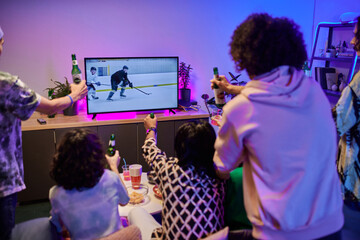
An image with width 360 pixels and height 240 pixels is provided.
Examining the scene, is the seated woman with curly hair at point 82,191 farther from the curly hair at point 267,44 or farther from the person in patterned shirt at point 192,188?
the curly hair at point 267,44

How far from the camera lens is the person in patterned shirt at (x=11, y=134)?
4.79 feet

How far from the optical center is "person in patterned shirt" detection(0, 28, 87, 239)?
146 centimetres

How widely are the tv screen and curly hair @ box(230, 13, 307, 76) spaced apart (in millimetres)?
2386

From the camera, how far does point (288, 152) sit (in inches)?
45.1

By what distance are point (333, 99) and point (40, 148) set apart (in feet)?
11.9

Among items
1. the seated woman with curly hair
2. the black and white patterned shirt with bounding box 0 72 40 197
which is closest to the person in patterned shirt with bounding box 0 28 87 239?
the black and white patterned shirt with bounding box 0 72 40 197

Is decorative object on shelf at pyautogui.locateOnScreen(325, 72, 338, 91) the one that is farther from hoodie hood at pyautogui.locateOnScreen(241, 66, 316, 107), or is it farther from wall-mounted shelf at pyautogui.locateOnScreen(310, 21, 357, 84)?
hoodie hood at pyautogui.locateOnScreen(241, 66, 316, 107)

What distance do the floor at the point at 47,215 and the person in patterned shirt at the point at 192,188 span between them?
128 centimetres

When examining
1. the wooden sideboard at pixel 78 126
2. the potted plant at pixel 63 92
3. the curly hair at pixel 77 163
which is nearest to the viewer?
the curly hair at pixel 77 163

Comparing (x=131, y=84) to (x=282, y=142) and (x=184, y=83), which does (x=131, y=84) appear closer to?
(x=184, y=83)

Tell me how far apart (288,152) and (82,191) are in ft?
2.87

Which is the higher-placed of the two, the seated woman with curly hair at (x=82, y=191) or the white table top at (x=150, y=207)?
the seated woman with curly hair at (x=82, y=191)

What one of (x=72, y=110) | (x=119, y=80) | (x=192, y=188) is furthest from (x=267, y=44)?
(x=72, y=110)

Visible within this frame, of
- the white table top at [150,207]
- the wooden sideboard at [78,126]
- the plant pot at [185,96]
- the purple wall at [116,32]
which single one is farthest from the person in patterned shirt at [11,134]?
the plant pot at [185,96]
